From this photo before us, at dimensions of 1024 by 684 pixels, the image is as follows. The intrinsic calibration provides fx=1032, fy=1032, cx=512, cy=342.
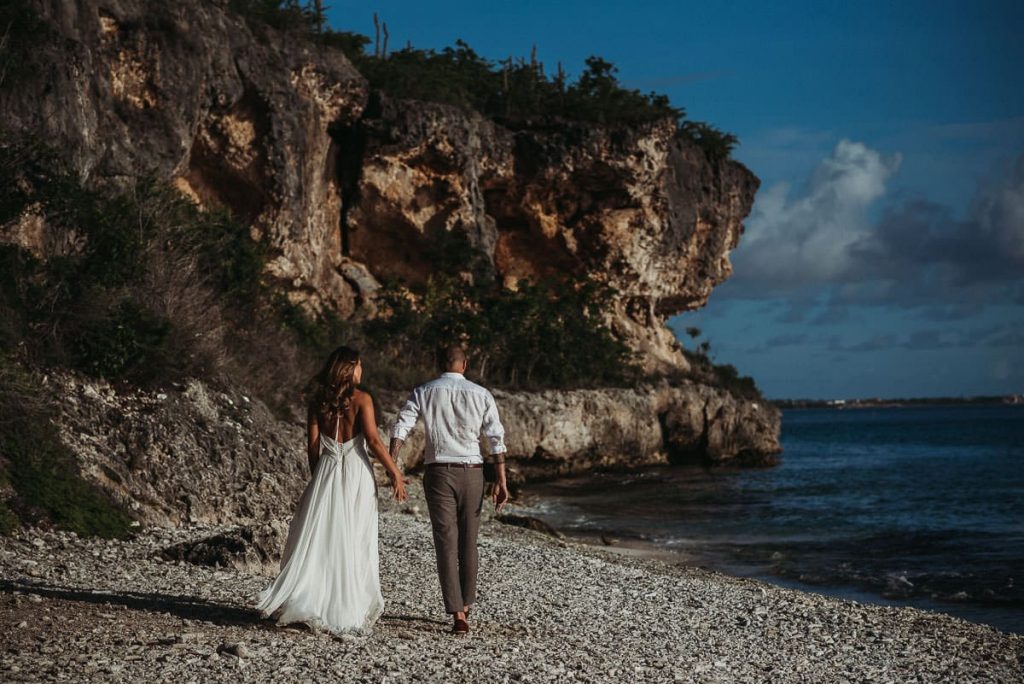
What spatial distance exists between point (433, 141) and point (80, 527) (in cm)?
2869

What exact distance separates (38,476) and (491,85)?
38.7 meters

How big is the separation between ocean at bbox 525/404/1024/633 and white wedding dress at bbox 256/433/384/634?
9.22 meters

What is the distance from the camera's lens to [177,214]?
23.1 m

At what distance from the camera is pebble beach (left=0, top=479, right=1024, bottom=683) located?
6.52m

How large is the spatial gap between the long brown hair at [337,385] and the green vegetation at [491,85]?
101ft

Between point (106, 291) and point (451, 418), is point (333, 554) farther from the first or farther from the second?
point (106, 291)

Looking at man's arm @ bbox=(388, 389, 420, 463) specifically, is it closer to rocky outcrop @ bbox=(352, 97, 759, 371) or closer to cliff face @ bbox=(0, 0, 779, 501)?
cliff face @ bbox=(0, 0, 779, 501)

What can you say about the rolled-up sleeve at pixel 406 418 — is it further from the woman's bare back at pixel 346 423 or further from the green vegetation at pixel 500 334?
the green vegetation at pixel 500 334

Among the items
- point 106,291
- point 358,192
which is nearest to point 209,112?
point 358,192

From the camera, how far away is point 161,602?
8445 mm

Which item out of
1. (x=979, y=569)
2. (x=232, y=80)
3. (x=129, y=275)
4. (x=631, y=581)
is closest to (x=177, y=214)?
(x=129, y=275)

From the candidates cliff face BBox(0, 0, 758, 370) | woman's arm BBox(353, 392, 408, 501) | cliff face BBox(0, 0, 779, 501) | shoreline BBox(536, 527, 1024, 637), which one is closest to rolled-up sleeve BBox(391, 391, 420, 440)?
woman's arm BBox(353, 392, 408, 501)

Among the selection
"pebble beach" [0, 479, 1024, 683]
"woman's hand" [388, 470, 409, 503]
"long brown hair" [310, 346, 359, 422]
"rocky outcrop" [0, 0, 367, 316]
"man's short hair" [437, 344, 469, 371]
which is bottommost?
"pebble beach" [0, 479, 1024, 683]

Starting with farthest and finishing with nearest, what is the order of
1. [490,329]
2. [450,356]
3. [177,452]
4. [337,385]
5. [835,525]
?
[490,329]
[835,525]
[177,452]
[450,356]
[337,385]
